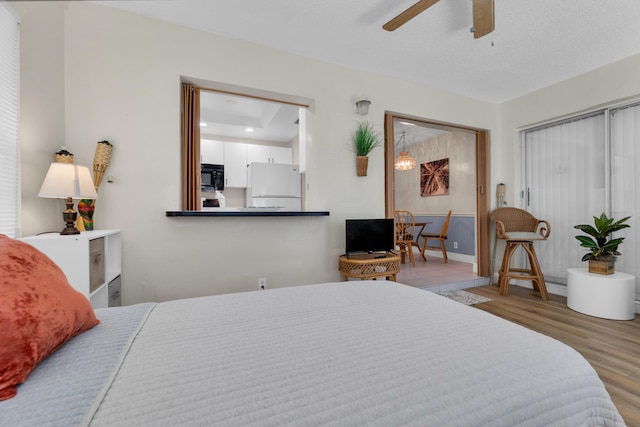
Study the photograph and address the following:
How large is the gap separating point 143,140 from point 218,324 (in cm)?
182

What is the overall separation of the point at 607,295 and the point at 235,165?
489 cm

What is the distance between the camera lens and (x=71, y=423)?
1.82 feet

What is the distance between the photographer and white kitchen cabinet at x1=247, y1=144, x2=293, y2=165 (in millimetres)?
5129

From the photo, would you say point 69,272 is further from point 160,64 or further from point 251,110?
point 251,110

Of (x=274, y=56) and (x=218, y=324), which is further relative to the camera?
(x=274, y=56)

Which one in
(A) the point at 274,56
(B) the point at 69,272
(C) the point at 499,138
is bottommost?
(B) the point at 69,272

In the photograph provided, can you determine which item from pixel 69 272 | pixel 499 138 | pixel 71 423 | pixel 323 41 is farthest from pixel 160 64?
pixel 499 138

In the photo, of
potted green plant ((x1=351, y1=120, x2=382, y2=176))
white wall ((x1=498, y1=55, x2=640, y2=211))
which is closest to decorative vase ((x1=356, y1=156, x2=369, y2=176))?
potted green plant ((x1=351, y1=120, x2=382, y2=176))

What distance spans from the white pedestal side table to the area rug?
2.55 feet

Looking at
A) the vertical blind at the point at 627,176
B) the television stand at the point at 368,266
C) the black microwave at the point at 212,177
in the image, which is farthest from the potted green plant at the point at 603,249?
the black microwave at the point at 212,177

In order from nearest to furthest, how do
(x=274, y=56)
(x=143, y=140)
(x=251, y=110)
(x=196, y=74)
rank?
(x=143, y=140)
(x=196, y=74)
(x=274, y=56)
(x=251, y=110)

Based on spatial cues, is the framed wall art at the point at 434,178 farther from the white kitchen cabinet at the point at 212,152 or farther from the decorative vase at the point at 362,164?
the white kitchen cabinet at the point at 212,152

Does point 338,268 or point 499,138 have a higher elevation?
point 499,138

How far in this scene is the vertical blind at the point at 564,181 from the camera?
3051 millimetres
